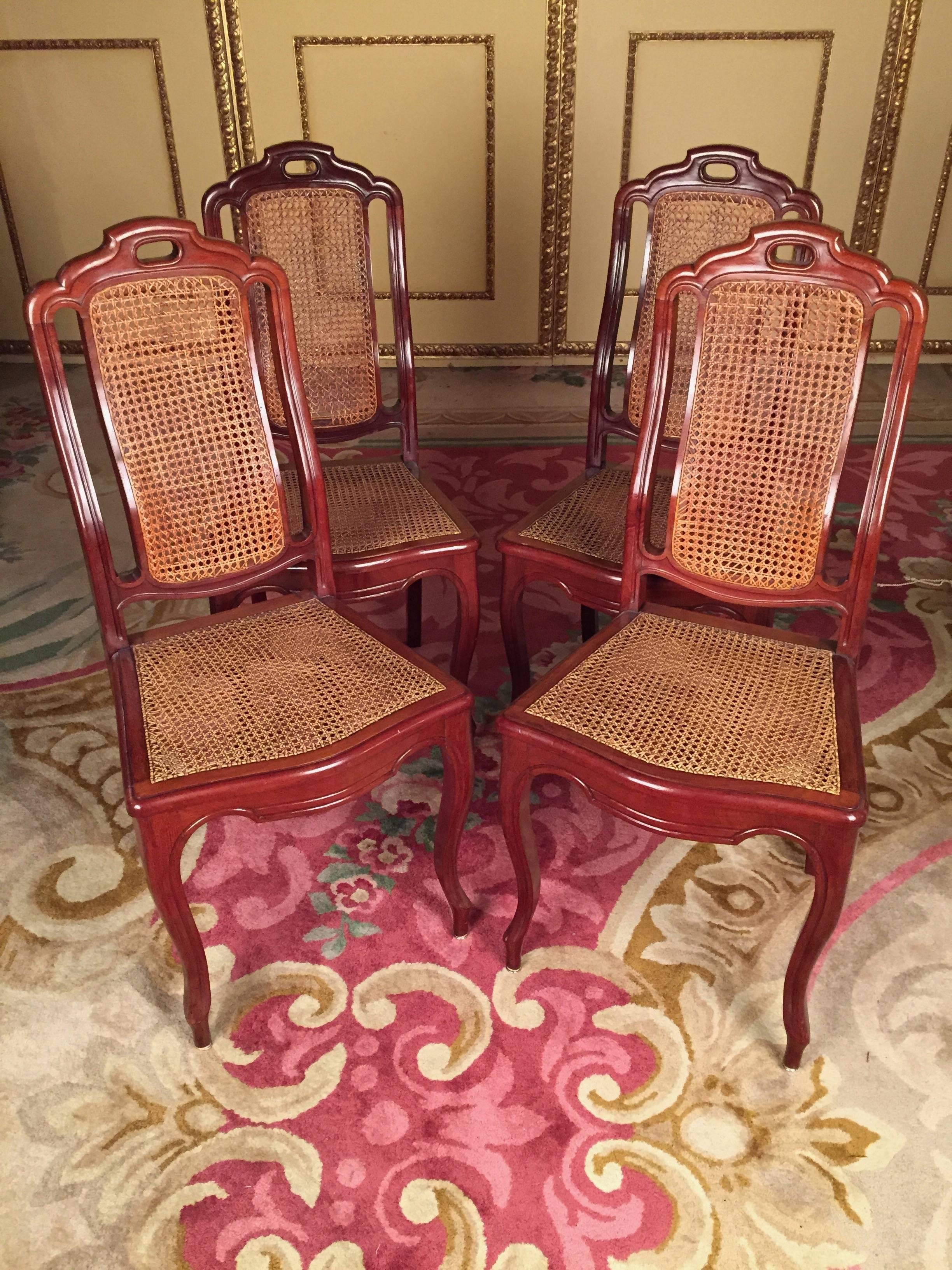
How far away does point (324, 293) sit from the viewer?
2.15 metres

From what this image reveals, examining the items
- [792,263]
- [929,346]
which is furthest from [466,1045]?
[929,346]

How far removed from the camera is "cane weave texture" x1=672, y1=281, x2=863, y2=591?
1511 mm

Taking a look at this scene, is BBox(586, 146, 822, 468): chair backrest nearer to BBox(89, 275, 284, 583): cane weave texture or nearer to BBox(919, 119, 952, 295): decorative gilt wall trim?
BBox(89, 275, 284, 583): cane weave texture

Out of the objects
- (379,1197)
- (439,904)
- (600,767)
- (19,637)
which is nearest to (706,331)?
(600,767)

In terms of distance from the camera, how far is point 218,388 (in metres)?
1.62

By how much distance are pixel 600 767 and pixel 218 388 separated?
85cm

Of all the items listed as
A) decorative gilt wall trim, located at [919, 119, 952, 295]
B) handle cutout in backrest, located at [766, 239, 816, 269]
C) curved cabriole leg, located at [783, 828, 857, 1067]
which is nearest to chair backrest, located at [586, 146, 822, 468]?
handle cutout in backrest, located at [766, 239, 816, 269]

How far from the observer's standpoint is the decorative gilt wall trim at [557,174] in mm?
3477

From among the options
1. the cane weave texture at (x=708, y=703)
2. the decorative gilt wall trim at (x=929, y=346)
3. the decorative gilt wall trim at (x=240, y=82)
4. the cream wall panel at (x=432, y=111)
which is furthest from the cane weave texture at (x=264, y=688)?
the decorative gilt wall trim at (x=929, y=346)

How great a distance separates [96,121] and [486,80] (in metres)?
1.42

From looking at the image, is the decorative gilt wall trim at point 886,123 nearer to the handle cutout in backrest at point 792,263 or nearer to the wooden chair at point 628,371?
the wooden chair at point 628,371

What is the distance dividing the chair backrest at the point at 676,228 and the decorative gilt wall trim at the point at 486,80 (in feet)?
5.90

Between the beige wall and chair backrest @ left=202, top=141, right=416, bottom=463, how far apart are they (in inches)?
65.8

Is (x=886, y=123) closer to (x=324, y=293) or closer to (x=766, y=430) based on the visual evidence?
(x=324, y=293)
